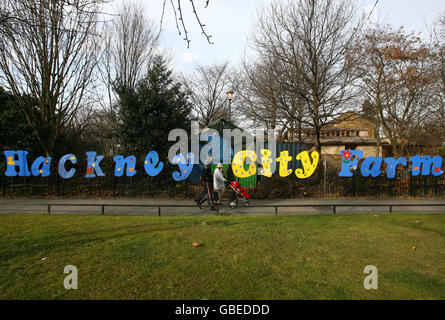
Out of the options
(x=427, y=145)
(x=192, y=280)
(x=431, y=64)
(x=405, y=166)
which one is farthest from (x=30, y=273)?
(x=427, y=145)

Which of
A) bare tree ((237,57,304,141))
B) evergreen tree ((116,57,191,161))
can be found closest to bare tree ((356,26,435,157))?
bare tree ((237,57,304,141))

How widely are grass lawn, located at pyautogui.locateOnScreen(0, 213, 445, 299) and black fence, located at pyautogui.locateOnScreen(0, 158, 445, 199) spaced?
16.7 feet

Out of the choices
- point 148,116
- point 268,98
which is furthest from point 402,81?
point 148,116

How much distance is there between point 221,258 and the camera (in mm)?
4625

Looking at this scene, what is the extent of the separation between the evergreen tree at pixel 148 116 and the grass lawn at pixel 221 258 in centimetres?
658

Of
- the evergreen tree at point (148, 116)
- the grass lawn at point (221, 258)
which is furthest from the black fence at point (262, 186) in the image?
the grass lawn at point (221, 258)

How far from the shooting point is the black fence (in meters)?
12.5

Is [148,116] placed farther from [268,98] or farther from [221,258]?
[221,258]

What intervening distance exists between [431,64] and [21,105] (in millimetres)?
25290

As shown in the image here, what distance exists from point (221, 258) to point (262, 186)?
8269mm

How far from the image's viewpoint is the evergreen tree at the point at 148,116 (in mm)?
13289

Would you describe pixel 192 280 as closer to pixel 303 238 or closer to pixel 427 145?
pixel 303 238

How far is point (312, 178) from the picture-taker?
13094mm

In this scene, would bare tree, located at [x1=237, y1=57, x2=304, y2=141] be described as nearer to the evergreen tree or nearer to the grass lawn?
the evergreen tree
